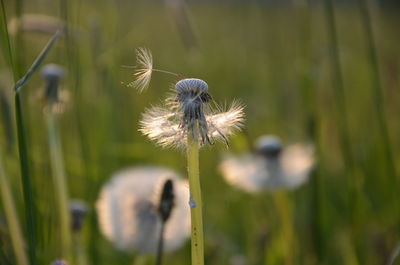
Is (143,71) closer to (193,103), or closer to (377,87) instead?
(193,103)

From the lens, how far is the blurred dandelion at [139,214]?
1.35 metres

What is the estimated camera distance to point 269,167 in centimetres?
192

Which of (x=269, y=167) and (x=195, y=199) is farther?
(x=269, y=167)

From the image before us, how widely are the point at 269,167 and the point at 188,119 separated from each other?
1146mm

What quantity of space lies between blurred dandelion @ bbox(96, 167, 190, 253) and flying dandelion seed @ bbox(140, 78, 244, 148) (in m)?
0.45

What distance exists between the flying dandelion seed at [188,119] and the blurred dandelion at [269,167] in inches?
37.9

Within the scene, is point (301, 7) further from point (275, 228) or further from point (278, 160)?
point (275, 228)

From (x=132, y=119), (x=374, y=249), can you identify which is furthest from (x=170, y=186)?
(x=132, y=119)

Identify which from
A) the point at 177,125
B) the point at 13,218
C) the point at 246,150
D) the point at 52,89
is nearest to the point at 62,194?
the point at 52,89

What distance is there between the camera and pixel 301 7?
1808mm

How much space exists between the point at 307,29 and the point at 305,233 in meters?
0.66

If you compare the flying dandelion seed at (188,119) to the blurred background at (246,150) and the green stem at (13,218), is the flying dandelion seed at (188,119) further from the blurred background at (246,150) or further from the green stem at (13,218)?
the green stem at (13,218)

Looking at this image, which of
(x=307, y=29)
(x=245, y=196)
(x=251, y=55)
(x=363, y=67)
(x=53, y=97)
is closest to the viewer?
(x=53, y=97)

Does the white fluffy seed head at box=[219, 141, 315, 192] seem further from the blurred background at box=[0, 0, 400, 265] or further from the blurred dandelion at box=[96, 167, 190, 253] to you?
the blurred dandelion at box=[96, 167, 190, 253]
